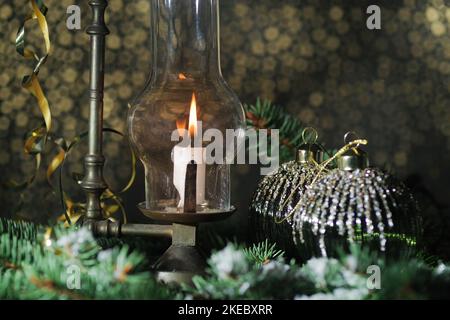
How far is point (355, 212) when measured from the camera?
0.59m

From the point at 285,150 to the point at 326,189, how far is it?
A: 249 millimetres

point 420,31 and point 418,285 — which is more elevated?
point 420,31

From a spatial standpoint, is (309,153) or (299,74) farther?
(299,74)

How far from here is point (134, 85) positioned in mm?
901

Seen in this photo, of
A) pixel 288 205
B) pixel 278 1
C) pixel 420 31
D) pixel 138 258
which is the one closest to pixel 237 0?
pixel 278 1

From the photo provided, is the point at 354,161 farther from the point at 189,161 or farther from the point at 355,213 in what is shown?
the point at 189,161

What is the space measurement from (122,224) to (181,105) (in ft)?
0.47

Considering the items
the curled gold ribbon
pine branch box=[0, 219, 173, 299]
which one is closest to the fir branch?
pine branch box=[0, 219, 173, 299]

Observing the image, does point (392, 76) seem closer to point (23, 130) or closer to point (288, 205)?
point (288, 205)

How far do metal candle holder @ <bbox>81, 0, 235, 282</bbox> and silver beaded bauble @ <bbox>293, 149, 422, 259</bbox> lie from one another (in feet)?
0.26

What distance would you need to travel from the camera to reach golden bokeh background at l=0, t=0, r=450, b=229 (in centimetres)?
89

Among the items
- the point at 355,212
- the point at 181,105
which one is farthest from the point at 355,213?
the point at 181,105

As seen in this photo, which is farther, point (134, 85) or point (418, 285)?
point (134, 85)
